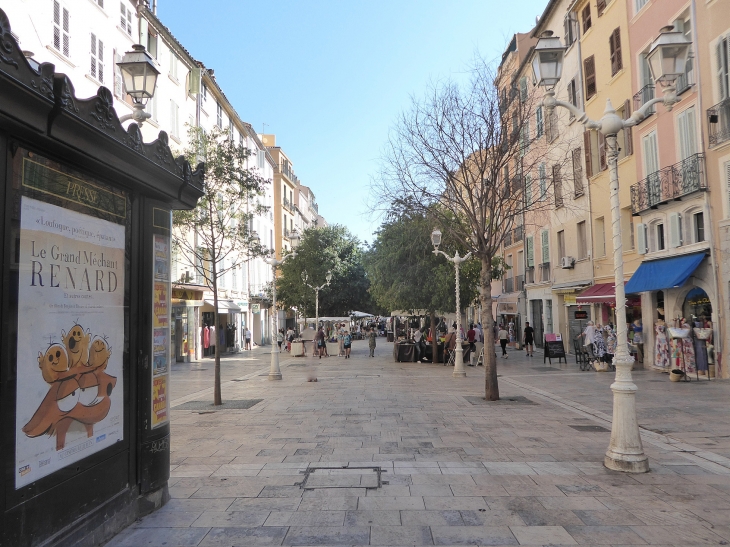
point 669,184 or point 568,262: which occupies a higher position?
point 669,184

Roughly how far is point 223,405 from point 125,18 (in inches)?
688

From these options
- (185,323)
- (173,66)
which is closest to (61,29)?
(173,66)

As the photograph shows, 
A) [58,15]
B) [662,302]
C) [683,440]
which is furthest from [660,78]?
[58,15]

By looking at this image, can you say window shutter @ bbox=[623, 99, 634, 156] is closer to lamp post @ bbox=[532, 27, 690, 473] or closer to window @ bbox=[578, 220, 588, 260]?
window @ bbox=[578, 220, 588, 260]

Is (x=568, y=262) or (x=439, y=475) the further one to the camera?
(x=568, y=262)

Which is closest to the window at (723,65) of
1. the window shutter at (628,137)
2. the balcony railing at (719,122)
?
the balcony railing at (719,122)

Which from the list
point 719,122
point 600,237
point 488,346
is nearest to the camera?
point 488,346

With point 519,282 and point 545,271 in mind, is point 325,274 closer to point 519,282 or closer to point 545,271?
point 519,282

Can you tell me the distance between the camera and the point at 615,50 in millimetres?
22469

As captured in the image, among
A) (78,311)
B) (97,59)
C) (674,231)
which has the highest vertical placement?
(97,59)

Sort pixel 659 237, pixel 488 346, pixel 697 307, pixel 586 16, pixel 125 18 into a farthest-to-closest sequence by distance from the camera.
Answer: pixel 586 16, pixel 125 18, pixel 659 237, pixel 697 307, pixel 488 346

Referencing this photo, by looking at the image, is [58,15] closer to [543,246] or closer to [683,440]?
[683,440]

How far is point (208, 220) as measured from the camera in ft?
45.6

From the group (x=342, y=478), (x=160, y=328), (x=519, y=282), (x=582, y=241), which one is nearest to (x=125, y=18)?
(x=582, y=241)
